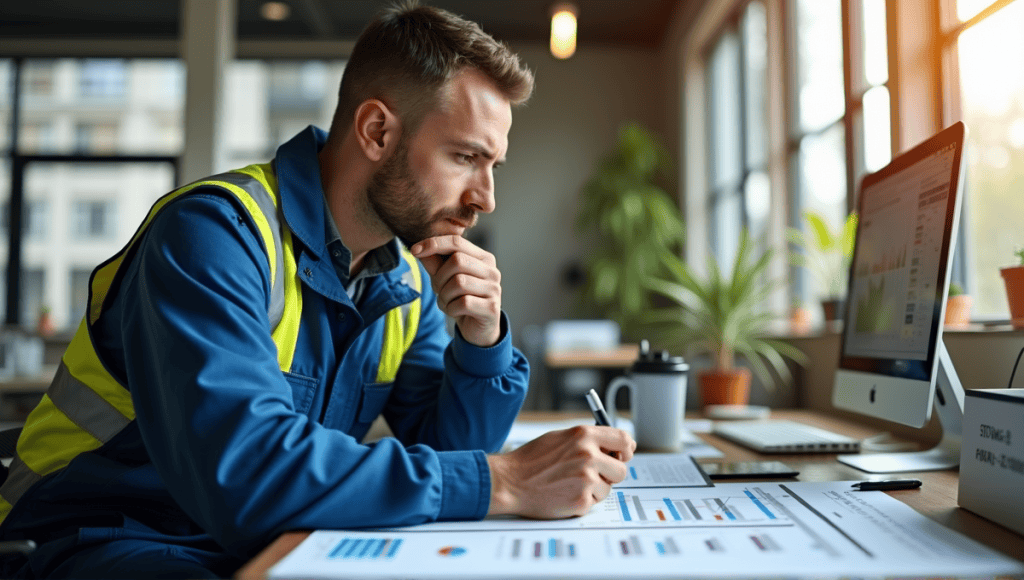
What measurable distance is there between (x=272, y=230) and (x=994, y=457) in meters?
0.95

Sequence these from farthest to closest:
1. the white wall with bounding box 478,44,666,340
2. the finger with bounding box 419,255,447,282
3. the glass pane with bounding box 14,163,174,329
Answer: the white wall with bounding box 478,44,666,340 < the glass pane with bounding box 14,163,174,329 < the finger with bounding box 419,255,447,282

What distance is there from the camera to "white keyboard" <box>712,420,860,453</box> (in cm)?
131

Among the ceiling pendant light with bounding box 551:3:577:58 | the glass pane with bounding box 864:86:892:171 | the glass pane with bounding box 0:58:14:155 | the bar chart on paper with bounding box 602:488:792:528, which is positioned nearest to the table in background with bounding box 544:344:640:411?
the glass pane with bounding box 864:86:892:171

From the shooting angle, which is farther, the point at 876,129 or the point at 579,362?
the point at 579,362

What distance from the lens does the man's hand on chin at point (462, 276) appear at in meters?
1.12

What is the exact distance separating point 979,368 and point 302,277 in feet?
4.30

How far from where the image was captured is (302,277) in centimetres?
107

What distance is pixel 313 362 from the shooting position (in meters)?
1.13

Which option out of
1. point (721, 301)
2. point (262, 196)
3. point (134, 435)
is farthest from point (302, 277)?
point (721, 301)

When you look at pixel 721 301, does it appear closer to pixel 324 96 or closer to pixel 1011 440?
pixel 1011 440

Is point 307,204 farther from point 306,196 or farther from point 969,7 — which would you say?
point 969,7

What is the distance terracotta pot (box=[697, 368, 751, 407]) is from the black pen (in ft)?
3.33

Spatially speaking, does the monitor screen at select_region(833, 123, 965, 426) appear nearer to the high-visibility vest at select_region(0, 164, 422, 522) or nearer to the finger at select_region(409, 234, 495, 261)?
the finger at select_region(409, 234, 495, 261)

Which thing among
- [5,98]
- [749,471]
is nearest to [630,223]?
[749,471]
